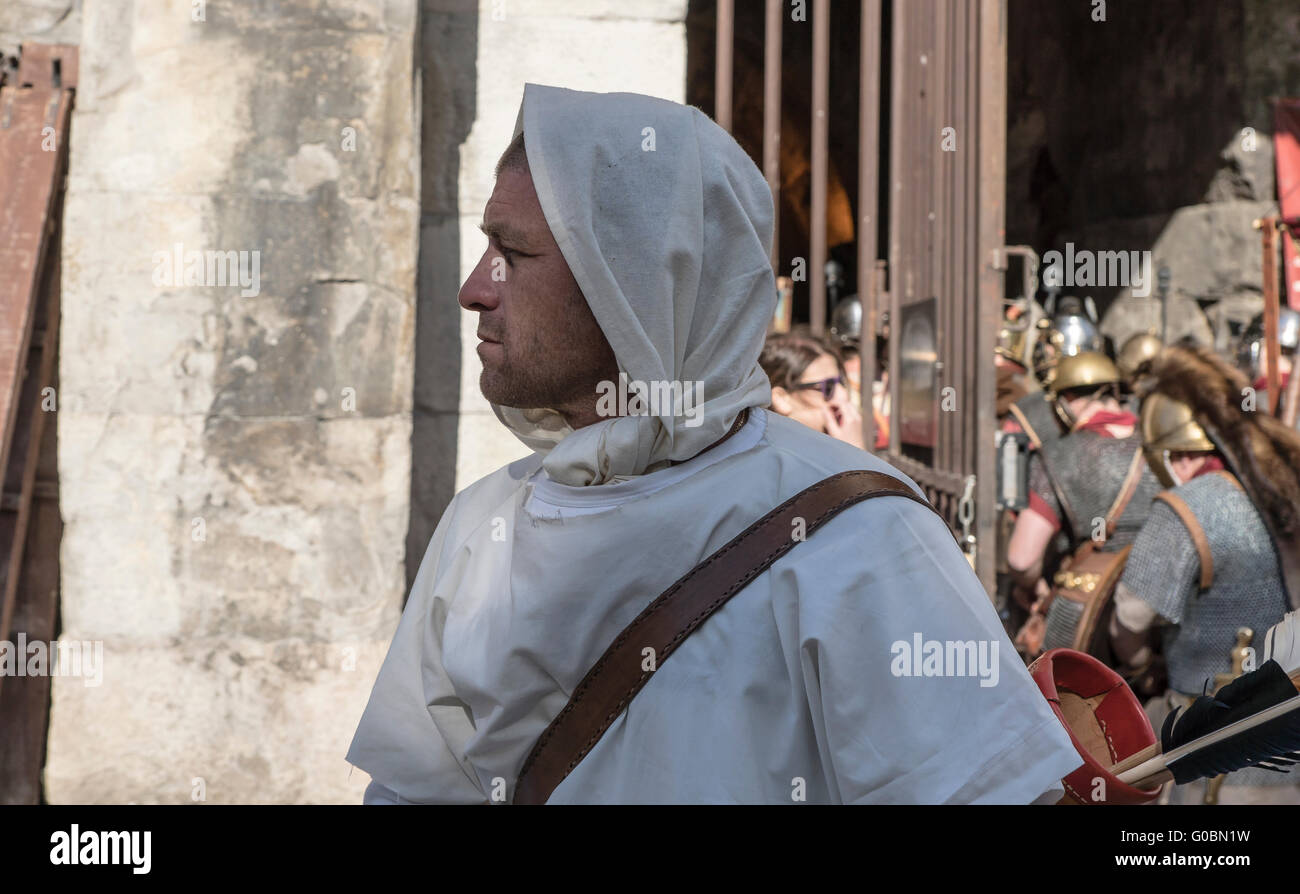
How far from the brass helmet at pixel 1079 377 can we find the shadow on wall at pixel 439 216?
11.4 feet

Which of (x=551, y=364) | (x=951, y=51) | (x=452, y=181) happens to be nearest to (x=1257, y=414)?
(x=951, y=51)

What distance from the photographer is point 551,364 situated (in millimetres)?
1348

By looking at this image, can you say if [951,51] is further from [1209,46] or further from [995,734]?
[1209,46]

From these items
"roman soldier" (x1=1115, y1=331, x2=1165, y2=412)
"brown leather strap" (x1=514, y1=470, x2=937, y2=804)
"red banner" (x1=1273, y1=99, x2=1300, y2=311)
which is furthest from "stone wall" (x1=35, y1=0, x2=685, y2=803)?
"red banner" (x1=1273, y1=99, x2=1300, y2=311)

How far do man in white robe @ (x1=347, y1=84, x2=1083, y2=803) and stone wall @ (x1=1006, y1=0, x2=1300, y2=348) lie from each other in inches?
363

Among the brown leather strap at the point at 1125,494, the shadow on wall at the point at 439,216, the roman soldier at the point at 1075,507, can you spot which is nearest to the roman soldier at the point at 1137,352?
the roman soldier at the point at 1075,507

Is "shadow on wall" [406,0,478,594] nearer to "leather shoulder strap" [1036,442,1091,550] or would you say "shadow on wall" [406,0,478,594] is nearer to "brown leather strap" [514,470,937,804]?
"brown leather strap" [514,470,937,804]

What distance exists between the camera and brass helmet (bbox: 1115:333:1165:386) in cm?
871

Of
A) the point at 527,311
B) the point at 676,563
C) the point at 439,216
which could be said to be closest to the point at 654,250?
the point at 527,311

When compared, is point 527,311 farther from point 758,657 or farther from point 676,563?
point 758,657

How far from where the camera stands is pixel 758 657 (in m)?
1.23

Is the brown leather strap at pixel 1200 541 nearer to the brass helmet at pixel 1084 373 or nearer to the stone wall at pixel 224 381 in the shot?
the stone wall at pixel 224 381

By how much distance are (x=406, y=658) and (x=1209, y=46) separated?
1012cm

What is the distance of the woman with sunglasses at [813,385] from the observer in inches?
145
